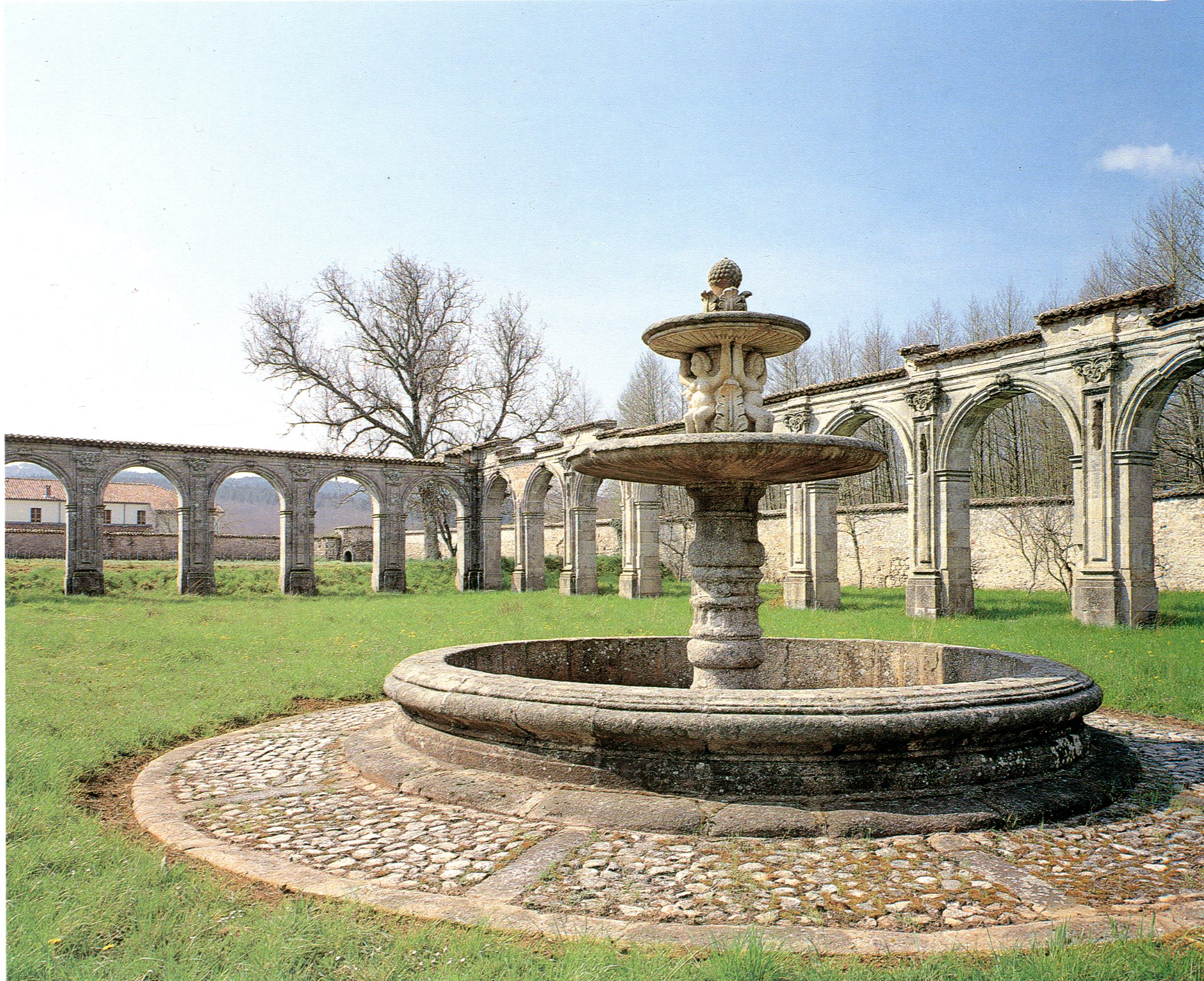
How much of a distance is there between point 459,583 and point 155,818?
23.4 meters

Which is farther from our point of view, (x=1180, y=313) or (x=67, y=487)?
(x=67, y=487)

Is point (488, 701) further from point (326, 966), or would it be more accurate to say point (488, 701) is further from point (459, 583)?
point (459, 583)

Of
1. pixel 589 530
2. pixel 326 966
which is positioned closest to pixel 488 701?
pixel 326 966

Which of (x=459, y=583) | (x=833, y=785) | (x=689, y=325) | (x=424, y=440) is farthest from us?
(x=424, y=440)

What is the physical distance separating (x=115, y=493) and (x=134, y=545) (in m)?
22.3

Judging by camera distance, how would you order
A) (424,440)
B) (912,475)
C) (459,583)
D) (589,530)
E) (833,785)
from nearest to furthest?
(833,785) → (912,475) → (589,530) → (459,583) → (424,440)

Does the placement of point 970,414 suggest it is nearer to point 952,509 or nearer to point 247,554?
point 952,509

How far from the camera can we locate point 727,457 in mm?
5000

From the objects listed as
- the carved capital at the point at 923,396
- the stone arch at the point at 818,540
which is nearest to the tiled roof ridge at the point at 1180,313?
the carved capital at the point at 923,396

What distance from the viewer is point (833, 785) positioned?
162 inches

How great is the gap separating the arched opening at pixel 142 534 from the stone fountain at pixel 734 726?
20352 mm

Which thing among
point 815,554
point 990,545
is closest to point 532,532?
point 815,554

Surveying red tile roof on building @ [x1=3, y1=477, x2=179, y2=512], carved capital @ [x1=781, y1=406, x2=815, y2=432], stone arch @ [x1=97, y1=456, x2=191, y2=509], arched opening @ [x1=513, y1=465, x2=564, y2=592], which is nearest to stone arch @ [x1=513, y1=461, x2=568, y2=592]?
arched opening @ [x1=513, y1=465, x2=564, y2=592]

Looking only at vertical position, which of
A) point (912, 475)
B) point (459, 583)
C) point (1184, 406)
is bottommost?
point (459, 583)
